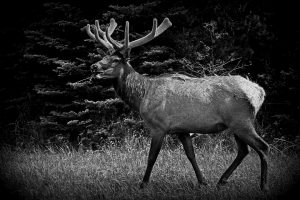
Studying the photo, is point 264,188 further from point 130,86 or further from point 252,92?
point 130,86

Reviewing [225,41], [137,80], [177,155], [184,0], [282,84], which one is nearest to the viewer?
[137,80]

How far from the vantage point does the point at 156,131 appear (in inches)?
229

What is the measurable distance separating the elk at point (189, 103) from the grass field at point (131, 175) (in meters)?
0.34

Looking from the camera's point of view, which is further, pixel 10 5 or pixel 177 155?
pixel 10 5

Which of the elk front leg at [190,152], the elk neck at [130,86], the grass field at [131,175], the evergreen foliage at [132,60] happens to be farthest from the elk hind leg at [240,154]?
the evergreen foliage at [132,60]

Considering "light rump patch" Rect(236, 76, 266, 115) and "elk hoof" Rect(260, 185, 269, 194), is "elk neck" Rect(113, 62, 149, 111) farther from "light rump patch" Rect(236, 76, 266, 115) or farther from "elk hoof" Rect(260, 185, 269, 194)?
"elk hoof" Rect(260, 185, 269, 194)

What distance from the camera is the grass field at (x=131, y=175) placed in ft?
17.8

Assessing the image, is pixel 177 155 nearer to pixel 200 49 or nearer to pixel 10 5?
pixel 200 49

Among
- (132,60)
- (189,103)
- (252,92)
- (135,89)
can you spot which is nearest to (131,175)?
(135,89)

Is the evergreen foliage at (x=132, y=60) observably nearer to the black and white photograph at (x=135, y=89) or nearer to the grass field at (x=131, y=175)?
the black and white photograph at (x=135, y=89)

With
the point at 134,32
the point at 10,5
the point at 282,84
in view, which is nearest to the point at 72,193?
the point at 134,32

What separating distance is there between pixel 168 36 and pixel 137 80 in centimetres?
410

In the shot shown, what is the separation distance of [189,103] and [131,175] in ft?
5.58

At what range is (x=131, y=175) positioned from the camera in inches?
257
